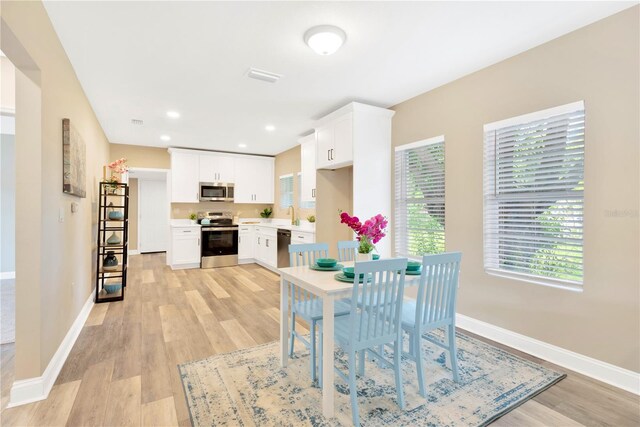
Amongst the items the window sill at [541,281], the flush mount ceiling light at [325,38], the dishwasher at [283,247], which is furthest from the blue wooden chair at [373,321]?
the dishwasher at [283,247]

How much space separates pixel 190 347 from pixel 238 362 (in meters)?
0.58

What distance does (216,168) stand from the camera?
266 inches

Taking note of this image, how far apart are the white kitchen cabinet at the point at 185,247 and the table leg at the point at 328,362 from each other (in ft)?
16.8

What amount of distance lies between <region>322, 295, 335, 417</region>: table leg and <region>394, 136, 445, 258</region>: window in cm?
209

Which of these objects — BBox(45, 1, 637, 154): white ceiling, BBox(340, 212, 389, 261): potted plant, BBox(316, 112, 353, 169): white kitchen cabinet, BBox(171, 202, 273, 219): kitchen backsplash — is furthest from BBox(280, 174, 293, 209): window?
BBox(340, 212, 389, 261): potted plant

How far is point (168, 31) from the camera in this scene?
7.66 feet

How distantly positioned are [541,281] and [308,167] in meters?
3.70

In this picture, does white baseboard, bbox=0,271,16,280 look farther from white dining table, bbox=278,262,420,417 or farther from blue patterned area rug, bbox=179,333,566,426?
white dining table, bbox=278,262,420,417

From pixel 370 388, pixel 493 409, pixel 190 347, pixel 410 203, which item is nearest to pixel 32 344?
pixel 190 347

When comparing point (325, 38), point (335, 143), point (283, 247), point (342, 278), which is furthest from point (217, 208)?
point (342, 278)

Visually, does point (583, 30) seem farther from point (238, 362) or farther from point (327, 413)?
point (238, 362)

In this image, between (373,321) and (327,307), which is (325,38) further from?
(373,321)

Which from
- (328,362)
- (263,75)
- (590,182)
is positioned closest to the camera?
(328,362)

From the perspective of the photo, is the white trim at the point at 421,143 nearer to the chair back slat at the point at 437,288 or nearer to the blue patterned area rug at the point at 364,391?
the chair back slat at the point at 437,288
